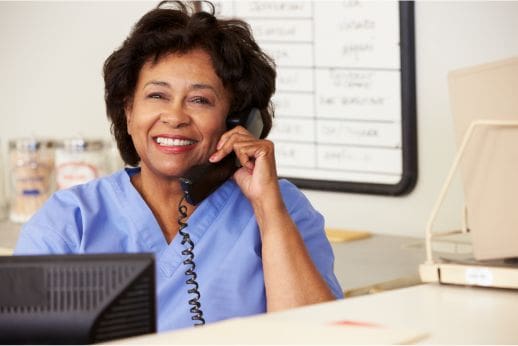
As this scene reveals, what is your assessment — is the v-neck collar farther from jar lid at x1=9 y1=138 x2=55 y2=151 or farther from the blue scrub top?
jar lid at x1=9 y1=138 x2=55 y2=151

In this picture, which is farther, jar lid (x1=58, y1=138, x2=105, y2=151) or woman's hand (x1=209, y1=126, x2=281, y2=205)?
jar lid (x1=58, y1=138, x2=105, y2=151)

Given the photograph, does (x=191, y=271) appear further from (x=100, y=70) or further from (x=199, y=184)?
(x=100, y=70)

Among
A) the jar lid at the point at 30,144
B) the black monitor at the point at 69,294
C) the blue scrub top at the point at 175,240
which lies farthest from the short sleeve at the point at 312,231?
the jar lid at the point at 30,144

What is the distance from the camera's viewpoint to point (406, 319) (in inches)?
51.5

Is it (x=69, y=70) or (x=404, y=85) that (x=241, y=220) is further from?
(x=69, y=70)

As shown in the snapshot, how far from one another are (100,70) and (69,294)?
242cm

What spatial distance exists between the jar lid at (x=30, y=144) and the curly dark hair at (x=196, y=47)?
1.00 meters

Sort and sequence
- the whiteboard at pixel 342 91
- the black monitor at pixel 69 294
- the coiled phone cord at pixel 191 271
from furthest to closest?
1. the whiteboard at pixel 342 91
2. the coiled phone cord at pixel 191 271
3. the black monitor at pixel 69 294

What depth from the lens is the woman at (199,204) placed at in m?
1.84

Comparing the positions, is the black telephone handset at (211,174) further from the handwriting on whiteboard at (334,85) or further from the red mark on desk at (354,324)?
the red mark on desk at (354,324)

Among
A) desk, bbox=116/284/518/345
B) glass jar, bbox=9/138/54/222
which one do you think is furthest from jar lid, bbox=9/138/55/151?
desk, bbox=116/284/518/345

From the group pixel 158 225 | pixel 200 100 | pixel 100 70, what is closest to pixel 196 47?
pixel 200 100

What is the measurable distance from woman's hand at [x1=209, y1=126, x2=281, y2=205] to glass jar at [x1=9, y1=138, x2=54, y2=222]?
1.20 meters

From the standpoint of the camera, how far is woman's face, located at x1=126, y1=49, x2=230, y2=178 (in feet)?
6.32
